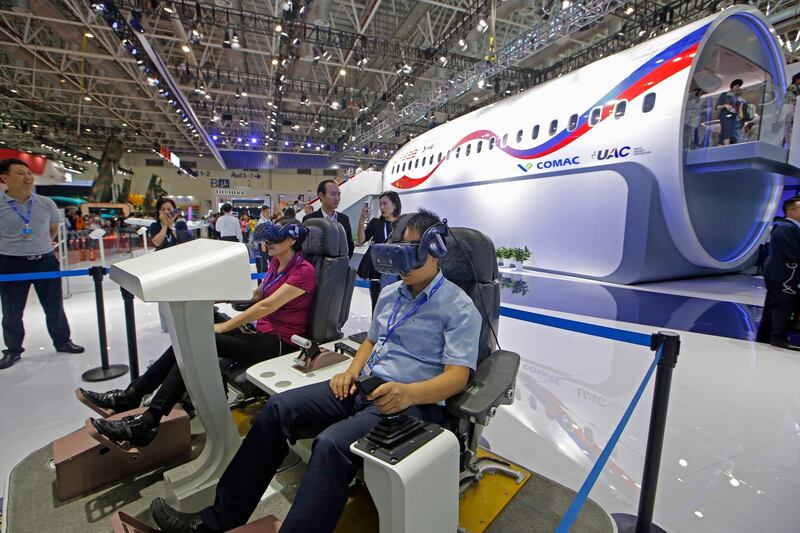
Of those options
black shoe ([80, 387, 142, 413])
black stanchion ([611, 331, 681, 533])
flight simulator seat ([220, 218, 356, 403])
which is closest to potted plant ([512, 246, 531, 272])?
flight simulator seat ([220, 218, 356, 403])

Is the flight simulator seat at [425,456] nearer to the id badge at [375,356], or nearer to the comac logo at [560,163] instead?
the id badge at [375,356]

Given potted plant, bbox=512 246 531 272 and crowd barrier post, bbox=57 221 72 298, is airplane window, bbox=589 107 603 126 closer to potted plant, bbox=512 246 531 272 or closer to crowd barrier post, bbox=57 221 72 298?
potted plant, bbox=512 246 531 272

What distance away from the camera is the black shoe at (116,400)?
214 centimetres

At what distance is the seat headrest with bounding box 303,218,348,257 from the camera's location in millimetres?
2631

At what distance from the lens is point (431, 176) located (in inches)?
495

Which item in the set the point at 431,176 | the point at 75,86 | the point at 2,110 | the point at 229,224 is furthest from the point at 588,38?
the point at 2,110

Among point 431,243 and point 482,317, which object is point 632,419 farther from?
point 431,243

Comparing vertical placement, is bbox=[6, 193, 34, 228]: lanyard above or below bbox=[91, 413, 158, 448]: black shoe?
above

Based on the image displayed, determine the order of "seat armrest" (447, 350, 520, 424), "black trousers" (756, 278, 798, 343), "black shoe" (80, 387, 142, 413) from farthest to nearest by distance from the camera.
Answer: "black trousers" (756, 278, 798, 343)
"black shoe" (80, 387, 142, 413)
"seat armrest" (447, 350, 520, 424)

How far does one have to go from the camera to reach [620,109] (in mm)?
7195

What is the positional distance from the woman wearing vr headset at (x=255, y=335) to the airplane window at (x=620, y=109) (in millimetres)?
7035

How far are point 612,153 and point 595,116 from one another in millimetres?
849

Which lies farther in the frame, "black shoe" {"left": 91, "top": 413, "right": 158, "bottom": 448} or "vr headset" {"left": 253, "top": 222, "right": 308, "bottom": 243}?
"vr headset" {"left": 253, "top": 222, "right": 308, "bottom": 243}

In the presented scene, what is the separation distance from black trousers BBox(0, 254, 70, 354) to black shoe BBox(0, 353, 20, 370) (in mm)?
36
